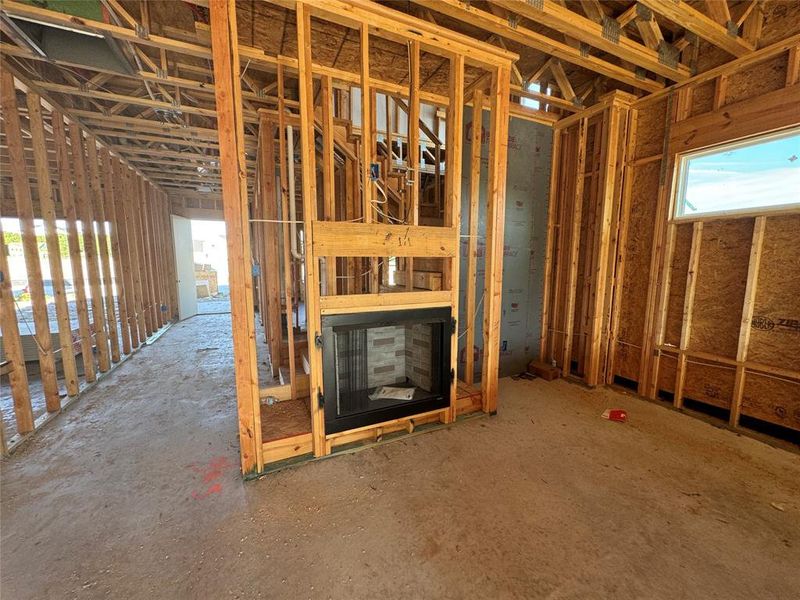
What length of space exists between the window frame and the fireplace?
8.76 ft

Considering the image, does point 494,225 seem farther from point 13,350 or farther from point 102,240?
point 102,240

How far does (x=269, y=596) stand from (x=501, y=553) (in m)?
1.15

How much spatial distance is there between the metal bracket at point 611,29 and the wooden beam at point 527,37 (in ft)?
0.90

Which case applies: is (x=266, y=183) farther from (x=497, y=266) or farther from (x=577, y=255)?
(x=577, y=255)

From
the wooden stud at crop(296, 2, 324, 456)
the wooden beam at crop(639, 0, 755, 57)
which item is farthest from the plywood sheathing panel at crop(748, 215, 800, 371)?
the wooden stud at crop(296, 2, 324, 456)

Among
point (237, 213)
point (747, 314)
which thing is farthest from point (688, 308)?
point (237, 213)

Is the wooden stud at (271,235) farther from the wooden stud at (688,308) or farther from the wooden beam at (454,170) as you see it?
the wooden stud at (688,308)

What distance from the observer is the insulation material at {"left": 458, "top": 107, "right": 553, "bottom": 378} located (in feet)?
12.6

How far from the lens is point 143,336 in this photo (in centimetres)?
550

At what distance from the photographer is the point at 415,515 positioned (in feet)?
6.24

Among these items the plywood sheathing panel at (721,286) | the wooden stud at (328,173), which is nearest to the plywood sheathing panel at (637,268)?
the plywood sheathing panel at (721,286)

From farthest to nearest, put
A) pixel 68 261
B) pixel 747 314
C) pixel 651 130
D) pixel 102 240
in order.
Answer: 1. pixel 68 261
2. pixel 102 240
3. pixel 651 130
4. pixel 747 314

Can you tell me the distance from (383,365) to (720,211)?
344cm

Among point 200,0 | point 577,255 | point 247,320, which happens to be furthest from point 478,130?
point 247,320
